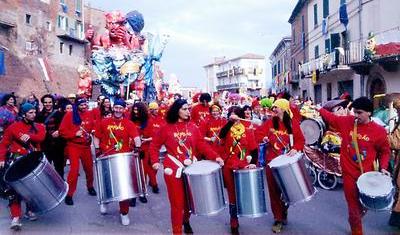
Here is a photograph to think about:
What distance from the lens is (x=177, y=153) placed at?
18.0 ft

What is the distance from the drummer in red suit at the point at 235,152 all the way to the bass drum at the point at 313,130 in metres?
4.03

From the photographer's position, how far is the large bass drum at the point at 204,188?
5.04 m

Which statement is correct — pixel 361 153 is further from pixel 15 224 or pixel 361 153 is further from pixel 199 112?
pixel 199 112

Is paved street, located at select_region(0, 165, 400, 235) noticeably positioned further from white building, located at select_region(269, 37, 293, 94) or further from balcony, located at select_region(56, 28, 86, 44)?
balcony, located at select_region(56, 28, 86, 44)

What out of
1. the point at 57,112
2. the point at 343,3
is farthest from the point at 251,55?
the point at 57,112

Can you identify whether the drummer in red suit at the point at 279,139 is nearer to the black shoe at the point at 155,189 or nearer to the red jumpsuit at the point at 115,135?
the red jumpsuit at the point at 115,135

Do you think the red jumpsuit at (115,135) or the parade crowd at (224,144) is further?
the red jumpsuit at (115,135)

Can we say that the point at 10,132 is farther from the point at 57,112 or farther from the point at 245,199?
the point at 245,199

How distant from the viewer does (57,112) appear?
873cm

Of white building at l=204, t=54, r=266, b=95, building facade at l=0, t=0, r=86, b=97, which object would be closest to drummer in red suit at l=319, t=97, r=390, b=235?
building facade at l=0, t=0, r=86, b=97

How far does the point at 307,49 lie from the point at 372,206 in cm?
3006

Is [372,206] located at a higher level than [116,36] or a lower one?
lower

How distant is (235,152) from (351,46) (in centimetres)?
1798

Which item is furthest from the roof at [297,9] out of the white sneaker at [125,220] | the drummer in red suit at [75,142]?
the white sneaker at [125,220]
